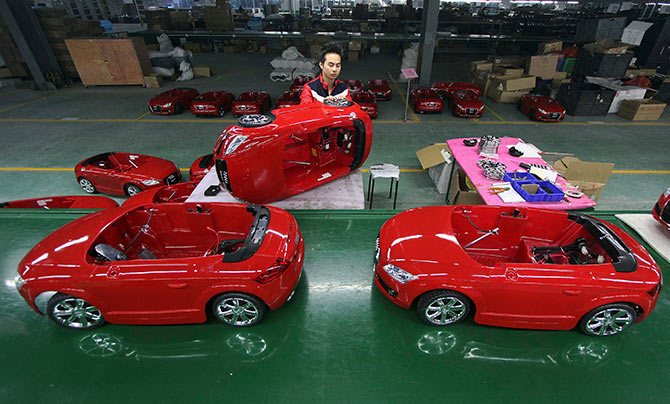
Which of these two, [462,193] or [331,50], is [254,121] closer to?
[331,50]

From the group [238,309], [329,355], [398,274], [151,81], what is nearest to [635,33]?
[398,274]

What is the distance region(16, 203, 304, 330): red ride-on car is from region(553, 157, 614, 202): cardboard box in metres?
5.07

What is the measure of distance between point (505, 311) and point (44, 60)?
20.0 m

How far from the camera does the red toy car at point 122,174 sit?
6172 millimetres

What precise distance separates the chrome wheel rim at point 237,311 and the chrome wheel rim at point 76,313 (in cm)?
105

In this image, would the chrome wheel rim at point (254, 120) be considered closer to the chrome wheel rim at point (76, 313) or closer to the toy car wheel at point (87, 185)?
the chrome wheel rim at point (76, 313)

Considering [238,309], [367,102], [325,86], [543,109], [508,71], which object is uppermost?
[325,86]

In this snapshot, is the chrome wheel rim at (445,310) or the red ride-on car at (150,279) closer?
the red ride-on car at (150,279)

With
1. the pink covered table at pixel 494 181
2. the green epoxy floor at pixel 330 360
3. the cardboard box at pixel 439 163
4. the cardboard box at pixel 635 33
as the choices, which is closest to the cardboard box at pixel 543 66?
the cardboard box at pixel 635 33

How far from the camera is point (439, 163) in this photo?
6.41m

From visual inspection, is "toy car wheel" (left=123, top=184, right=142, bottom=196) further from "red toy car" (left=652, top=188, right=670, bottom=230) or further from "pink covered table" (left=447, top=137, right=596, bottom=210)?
"red toy car" (left=652, top=188, right=670, bottom=230)

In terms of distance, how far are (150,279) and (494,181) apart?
4.64 m

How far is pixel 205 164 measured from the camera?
634 cm

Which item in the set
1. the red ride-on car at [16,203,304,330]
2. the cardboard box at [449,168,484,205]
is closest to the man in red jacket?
the red ride-on car at [16,203,304,330]
